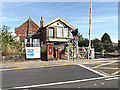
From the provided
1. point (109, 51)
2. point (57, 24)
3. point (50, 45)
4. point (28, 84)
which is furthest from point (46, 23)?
point (28, 84)

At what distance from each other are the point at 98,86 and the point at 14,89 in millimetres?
3509

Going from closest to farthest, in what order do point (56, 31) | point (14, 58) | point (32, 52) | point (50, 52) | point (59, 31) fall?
point (14, 58) < point (32, 52) < point (50, 52) < point (56, 31) < point (59, 31)

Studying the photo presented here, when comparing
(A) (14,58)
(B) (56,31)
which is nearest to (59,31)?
(B) (56,31)

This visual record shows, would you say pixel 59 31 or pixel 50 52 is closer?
pixel 50 52

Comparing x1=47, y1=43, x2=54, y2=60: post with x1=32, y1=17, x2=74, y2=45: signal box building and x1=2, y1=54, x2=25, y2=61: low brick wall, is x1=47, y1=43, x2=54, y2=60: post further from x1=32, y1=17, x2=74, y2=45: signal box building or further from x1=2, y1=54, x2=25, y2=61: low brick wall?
x1=32, y1=17, x2=74, y2=45: signal box building

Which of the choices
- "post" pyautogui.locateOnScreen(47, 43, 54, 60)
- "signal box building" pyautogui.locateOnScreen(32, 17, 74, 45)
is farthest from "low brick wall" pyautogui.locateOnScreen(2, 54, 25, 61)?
"signal box building" pyautogui.locateOnScreen(32, 17, 74, 45)

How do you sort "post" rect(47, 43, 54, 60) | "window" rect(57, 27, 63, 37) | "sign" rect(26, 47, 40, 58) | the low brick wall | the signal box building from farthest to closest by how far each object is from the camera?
"window" rect(57, 27, 63, 37)
the signal box building
"post" rect(47, 43, 54, 60)
"sign" rect(26, 47, 40, 58)
the low brick wall

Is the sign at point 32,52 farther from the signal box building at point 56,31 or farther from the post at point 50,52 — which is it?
the signal box building at point 56,31

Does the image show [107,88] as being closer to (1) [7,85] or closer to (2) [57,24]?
(1) [7,85]

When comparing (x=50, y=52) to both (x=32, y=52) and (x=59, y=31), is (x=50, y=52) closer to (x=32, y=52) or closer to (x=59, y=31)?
(x=32, y=52)

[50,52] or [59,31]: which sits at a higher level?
[59,31]

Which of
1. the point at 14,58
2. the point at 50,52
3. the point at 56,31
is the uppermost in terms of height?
the point at 56,31

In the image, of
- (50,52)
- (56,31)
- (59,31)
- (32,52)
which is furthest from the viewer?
(59,31)

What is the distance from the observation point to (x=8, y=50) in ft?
36.3
